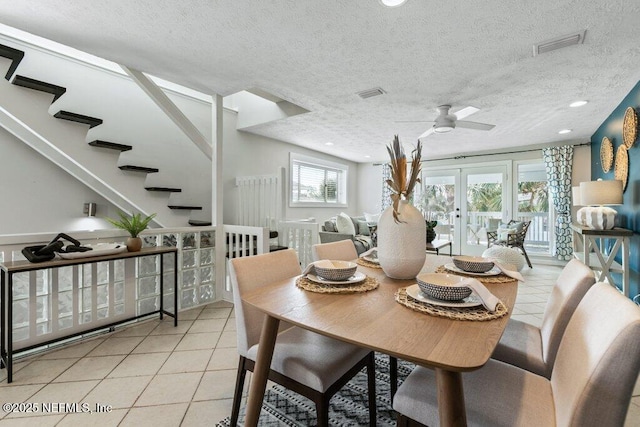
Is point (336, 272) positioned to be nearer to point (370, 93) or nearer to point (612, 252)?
point (370, 93)

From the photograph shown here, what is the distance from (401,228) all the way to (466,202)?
568 cm

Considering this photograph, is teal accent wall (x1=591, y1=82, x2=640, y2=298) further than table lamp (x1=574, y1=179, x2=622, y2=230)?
No

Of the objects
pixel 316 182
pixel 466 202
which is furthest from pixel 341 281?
pixel 466 202

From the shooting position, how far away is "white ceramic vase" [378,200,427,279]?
1.28m

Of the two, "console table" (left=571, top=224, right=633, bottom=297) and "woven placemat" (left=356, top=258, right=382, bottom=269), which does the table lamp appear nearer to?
"console table" (left=571, top=224, right=633, bottom=297)

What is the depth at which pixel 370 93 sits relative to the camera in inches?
120

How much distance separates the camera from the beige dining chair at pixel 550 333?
1.10 m

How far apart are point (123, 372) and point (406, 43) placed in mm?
2886

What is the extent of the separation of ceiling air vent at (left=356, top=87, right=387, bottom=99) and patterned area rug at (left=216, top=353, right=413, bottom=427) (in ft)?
8.36

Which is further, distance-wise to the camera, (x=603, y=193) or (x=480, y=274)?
(x=603, y=193)

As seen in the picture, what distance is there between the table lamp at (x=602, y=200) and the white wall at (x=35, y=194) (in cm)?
524

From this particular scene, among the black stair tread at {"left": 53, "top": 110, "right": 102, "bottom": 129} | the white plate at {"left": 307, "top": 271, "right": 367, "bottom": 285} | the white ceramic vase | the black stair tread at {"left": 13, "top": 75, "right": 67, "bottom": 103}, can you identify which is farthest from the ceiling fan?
the black stair tread at {"left": 13, "top": 75, "right": 67, "bottom": 103}

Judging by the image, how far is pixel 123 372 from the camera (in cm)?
185

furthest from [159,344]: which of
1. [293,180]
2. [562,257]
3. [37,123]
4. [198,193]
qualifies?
[562,257]
